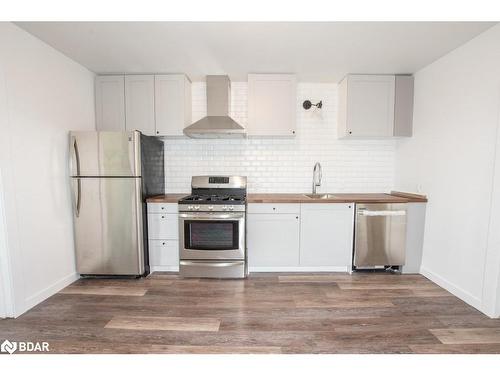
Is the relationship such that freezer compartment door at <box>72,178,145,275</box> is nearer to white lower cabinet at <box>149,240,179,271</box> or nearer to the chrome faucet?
white lower cabinet at <box>149,240,179,271</box>

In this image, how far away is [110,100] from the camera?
10.0 ft

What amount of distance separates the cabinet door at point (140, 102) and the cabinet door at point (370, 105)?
99.9 inches

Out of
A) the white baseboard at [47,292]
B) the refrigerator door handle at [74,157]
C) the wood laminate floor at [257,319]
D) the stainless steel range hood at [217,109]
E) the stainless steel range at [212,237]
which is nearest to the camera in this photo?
the wood laminate floor at [257,319]

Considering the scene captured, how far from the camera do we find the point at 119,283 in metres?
2.68

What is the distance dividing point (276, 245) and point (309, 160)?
1350 mm

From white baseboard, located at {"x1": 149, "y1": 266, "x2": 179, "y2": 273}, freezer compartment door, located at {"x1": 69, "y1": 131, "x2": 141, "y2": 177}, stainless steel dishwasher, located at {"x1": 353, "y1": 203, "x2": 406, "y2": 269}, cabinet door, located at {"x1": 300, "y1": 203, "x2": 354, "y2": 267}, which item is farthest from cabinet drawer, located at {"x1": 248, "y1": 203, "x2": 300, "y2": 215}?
freezer compartment door, located at {"x1": 69, "y1": 131, "x2": 141, "y2": 177}

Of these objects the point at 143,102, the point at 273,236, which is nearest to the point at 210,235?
the point at 273,236

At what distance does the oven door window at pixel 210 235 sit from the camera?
2777 mm

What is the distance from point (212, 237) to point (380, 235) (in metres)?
2.01

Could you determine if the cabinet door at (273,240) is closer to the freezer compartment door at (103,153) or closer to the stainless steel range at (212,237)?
the stainless steel range at (212,237)

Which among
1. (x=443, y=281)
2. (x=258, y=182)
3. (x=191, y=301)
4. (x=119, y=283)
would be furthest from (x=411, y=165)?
(x=119, y=283)

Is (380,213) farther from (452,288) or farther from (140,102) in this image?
(140,102)

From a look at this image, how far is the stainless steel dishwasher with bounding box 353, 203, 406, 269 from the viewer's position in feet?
9.27

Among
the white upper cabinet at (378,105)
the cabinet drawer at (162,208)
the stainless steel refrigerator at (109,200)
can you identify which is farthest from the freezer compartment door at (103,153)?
the white upper cabinet at (378,105)
